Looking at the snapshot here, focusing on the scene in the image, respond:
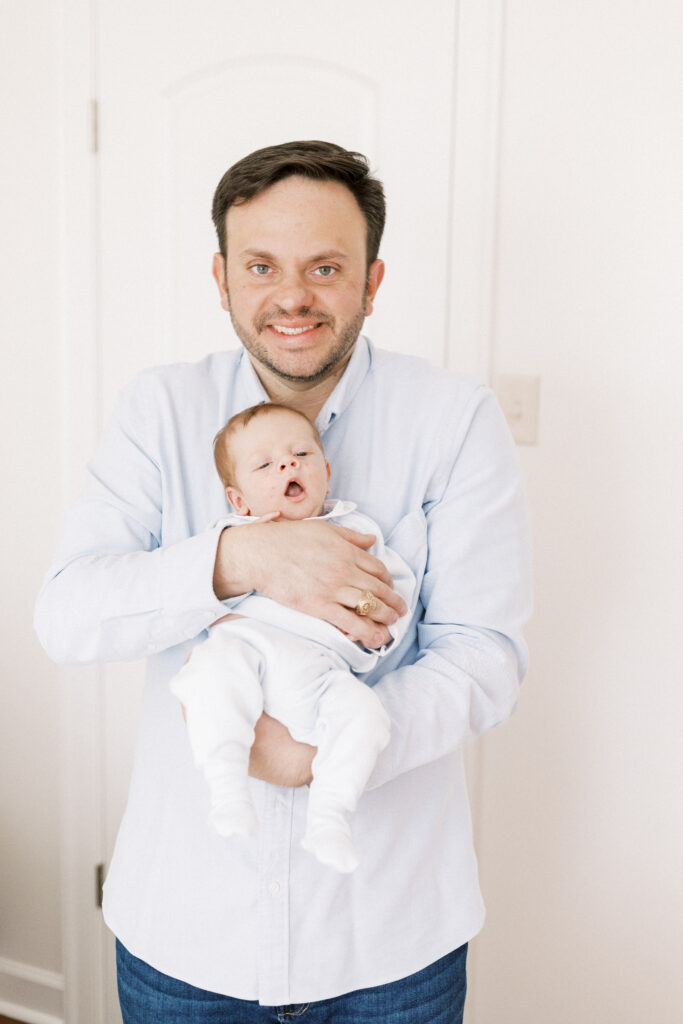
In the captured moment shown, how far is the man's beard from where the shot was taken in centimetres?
131

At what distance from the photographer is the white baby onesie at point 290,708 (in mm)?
1019

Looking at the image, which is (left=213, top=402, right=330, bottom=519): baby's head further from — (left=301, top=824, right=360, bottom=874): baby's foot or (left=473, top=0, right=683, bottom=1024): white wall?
(left=473, top=0, right=683, bottom=1024): white wall

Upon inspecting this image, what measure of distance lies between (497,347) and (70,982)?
1.82m

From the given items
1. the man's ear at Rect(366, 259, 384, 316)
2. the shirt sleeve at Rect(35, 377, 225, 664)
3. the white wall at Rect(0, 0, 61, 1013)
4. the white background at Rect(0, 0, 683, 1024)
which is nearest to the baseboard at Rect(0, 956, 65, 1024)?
the white wall at Rect(0, 0, 61, 1013)

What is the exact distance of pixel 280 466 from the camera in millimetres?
1234

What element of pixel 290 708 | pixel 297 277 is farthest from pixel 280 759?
pixel 297 277

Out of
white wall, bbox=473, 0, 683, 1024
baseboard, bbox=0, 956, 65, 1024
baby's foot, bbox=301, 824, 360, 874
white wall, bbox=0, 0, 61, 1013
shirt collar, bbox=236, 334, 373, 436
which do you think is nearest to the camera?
baby's foot, bbox=301, 824, 360, 874

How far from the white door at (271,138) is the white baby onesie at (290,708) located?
87 cm

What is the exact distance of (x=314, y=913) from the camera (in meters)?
1.23

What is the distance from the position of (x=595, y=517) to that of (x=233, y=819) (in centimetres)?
104

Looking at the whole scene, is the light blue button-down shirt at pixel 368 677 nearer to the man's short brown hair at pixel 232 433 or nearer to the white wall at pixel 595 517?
the man's short brown hair at pixel 232 433

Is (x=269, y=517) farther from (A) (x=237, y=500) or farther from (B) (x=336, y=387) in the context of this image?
(B) (x=336, y=387)

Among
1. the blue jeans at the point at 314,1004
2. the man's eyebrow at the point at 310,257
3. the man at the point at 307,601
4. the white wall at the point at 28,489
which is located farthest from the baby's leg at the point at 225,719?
the white wall at the point at 28,489

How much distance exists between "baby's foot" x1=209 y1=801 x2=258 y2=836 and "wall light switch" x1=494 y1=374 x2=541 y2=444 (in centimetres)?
103
